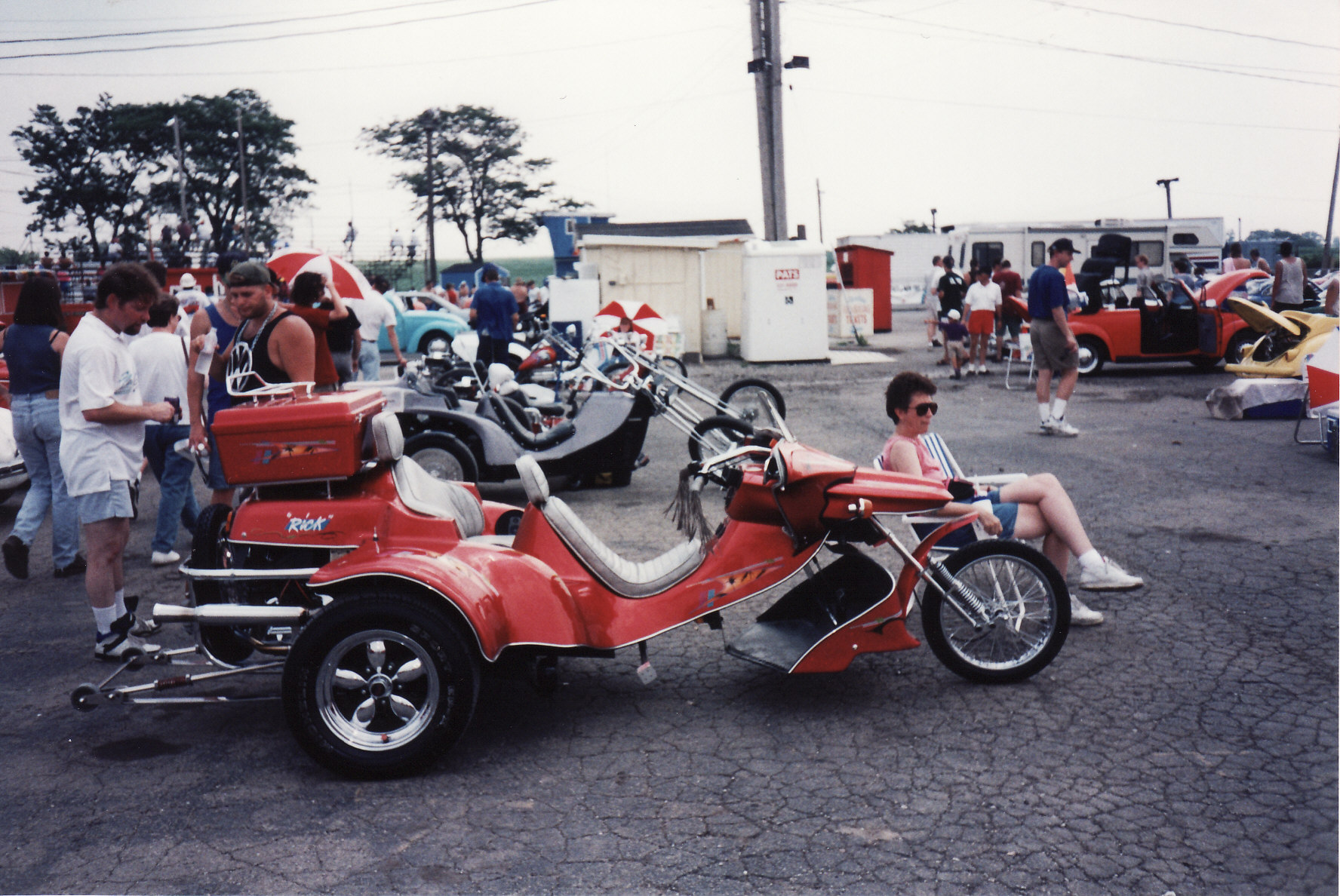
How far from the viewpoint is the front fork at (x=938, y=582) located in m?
4.27

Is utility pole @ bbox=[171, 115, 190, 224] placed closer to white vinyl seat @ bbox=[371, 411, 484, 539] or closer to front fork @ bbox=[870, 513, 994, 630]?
white vinyl seat @ bbox=[371, 411, 484, 539]

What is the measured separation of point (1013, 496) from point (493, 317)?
11.7 m

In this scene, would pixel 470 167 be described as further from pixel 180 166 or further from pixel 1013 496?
pixel 1013 496

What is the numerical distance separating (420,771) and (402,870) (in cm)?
63

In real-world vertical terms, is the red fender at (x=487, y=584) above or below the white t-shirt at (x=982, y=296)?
below

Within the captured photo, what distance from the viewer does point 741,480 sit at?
425cm

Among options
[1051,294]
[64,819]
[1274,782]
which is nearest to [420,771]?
[64,819]

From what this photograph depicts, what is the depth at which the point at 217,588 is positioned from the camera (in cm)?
413

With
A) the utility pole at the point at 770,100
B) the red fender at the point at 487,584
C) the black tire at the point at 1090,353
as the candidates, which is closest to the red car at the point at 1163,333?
the black tire at the point at 1090,353

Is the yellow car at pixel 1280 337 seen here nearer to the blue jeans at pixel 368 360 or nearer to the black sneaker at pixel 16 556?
the blue jeans at pixel 368 360

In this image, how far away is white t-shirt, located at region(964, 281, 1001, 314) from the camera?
1681cm

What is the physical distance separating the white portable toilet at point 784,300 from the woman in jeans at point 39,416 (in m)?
14.2

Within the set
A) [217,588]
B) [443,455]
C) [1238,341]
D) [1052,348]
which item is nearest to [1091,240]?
[1238,341]

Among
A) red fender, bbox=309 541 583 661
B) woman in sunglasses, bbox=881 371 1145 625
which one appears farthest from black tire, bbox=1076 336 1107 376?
red fender, bbox=309 541 583 661
